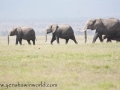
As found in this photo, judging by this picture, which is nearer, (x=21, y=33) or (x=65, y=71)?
(x=65, y=71)

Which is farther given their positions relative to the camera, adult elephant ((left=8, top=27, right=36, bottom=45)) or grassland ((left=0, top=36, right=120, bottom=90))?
adult elephant ((left=8, top=27, right=36, bottom=45))

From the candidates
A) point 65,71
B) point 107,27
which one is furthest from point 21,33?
point 65,71

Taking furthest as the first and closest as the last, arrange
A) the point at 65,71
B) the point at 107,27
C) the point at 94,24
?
the point at 94,24
the point at 107,27
the point at 65,71

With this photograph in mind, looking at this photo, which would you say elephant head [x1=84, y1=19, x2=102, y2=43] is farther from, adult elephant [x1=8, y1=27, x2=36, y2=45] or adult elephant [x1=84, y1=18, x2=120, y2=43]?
adult elephant [x1=8, y1=27, x2=36, y2=45]

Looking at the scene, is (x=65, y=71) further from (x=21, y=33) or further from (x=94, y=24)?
(x=21, y=33)

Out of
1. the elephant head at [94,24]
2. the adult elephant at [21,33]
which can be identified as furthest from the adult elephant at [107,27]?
the adult elephant at [21,33]

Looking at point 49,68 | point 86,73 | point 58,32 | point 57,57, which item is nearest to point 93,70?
point 86,73

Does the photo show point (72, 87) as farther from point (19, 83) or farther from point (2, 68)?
point (2, 68)

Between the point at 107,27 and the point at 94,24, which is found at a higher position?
the point at 94,24

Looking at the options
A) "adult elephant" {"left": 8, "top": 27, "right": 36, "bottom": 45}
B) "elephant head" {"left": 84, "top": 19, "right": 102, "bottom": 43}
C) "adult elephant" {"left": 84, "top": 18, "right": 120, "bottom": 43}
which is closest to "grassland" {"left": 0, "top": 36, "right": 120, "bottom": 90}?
"adult elephant" {"left": 84, "top": 18, "right": 120, "bottom": 43}

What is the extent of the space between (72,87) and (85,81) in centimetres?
99

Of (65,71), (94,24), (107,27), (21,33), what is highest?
(65,71)

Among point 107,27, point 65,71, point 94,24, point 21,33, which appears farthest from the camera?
point 21,33

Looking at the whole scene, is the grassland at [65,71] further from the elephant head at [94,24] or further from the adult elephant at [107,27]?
the elephant head at [94,24]
